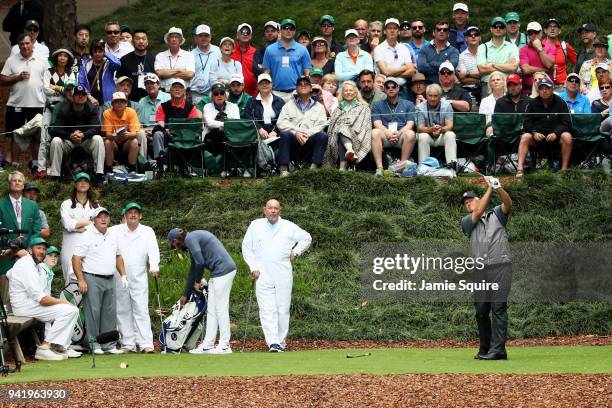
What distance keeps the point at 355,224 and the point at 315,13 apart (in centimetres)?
Answer: 1101

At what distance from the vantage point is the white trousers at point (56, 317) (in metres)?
18.2

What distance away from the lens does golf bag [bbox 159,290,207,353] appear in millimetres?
19188

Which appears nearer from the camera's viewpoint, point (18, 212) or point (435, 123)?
point (18, 212)

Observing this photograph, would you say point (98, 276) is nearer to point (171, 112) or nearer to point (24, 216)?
point (24, 216)

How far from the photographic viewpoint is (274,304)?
19.2 metres

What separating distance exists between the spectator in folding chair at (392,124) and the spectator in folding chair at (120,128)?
3819mm

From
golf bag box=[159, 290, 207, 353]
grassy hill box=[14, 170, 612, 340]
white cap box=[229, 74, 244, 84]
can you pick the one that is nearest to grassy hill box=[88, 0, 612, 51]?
white cap box=[229, 74, 244, 84]

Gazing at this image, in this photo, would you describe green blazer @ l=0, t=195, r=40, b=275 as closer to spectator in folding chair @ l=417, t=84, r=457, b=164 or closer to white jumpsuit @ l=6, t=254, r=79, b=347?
white jumpsuit @ l=6, t=254, r=79, b=347

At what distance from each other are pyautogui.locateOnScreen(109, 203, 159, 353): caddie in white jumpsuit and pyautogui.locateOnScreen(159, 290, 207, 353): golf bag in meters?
0.31

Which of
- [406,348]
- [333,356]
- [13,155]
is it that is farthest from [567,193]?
[13,155]

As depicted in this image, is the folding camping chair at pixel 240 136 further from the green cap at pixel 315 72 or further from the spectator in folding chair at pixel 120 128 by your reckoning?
the green cap at pixel 315 72

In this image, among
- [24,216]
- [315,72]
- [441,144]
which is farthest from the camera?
[315,72]

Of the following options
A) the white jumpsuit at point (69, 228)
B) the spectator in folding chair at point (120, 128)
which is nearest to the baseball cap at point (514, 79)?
the spectator in folding chair at point (120, 128)

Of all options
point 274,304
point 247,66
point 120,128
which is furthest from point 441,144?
point 274,304
